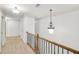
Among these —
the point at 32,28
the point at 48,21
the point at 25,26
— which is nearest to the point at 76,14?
the point at 48,21

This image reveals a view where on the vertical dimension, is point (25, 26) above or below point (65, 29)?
above

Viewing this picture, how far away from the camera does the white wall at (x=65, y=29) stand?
5.60 metres

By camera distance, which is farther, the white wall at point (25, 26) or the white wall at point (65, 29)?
the white wall at point (25, 26)

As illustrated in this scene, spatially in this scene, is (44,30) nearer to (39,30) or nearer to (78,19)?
(39,30)

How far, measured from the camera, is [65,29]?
251 inches

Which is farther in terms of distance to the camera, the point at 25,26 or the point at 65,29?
the point at 25,26

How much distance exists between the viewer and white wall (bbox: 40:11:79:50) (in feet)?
18.4

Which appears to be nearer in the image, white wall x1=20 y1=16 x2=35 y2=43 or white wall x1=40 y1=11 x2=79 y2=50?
white wall x1=40 y1=11 x2=79 y2=50

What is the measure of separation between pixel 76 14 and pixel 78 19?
8.5 inches

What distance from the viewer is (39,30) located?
5.96 meters
